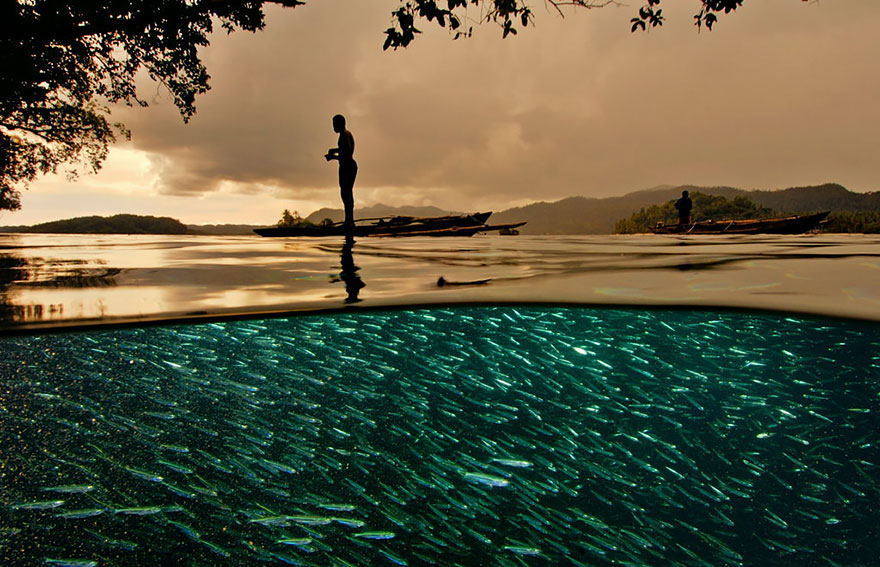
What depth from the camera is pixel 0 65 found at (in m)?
10.3

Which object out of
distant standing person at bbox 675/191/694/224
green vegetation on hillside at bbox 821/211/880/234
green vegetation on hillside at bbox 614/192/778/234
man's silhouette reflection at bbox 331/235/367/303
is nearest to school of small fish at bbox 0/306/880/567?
man's silhouette reflection at bbox 331/235/367/303

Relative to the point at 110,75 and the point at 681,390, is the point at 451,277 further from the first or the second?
the point at 110,75

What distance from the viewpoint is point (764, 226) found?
70.6ft

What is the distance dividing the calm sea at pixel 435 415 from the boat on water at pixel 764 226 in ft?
54.0

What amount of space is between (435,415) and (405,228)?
10453 millimetres

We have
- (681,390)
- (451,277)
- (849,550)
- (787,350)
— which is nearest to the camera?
(849,550)

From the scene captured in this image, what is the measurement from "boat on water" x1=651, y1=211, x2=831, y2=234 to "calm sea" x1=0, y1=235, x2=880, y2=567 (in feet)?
54.0

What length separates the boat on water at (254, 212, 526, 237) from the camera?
50.3 ft

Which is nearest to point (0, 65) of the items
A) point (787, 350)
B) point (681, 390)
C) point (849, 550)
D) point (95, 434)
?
point (95, 434)

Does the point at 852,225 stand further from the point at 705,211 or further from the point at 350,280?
the point at 705,211

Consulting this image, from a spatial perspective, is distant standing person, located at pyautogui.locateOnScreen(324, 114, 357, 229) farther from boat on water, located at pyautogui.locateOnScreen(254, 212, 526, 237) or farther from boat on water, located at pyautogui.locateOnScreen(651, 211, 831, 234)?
boat on water, located at pyautogui.locateOnScreen(651, 211, 831, 234)

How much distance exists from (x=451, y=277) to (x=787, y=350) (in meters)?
3.82

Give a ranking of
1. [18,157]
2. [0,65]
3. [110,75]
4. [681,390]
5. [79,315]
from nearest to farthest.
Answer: [79,315]
[681,390]
[0,65]
[110,75]
[18,157]

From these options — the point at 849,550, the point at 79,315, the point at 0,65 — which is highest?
the point at 0,65
